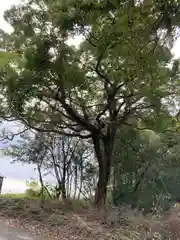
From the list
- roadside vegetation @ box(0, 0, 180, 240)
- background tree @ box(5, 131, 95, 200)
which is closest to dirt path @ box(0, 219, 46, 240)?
roadside vegetation @ box(0, 0, 180, 240)

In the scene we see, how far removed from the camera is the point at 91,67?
730 centimetres

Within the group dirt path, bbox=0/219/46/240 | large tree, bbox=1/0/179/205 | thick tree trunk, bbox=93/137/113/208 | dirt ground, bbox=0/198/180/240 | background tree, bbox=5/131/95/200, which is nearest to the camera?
large tree, bbox=1/0/179/205

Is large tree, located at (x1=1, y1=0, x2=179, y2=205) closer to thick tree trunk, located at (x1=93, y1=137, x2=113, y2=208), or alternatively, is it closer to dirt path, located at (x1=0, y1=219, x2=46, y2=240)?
thick tree trunk, located at (x1=93, y1=137, x2=113, y2=208)

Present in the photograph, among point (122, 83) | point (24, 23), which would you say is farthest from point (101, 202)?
point (24, 23)

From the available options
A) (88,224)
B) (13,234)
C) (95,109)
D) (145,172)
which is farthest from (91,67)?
(145,172)

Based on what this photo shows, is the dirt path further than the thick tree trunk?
No

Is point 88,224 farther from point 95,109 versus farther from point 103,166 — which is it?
point 95,109

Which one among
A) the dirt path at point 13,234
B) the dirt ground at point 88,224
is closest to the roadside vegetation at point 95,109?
the dirt ground at point 88,224

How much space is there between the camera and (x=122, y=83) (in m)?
7.45

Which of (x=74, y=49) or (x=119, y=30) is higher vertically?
(x=74, y=49)

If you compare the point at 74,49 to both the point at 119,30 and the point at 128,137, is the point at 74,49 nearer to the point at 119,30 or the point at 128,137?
the point at 119,30

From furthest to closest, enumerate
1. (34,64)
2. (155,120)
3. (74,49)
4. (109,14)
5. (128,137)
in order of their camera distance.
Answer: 1. (128,137)
2. (155,120)
3. (74,49)
4. (34,64)
5. (109,14)

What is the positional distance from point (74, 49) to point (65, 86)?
33.5 inches

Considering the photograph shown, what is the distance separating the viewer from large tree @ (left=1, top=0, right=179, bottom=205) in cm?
398
